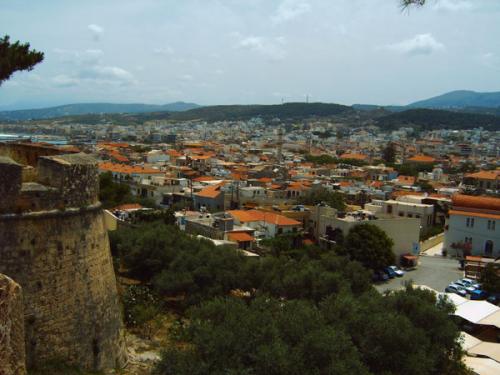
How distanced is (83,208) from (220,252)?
40.1 ft

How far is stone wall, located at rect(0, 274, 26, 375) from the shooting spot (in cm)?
384

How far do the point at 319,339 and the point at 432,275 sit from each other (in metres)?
24.4

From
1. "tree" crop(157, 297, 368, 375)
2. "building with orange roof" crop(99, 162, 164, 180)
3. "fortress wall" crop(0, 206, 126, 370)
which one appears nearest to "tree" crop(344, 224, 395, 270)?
"tree" crop(157, 297, 368, 375)

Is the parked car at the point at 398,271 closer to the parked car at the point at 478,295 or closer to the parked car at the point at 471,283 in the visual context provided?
the parked car at the point at 471,283

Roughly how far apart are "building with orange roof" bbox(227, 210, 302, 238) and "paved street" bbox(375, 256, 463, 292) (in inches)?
322

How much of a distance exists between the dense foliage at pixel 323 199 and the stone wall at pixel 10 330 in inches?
1625

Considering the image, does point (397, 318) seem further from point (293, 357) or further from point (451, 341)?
point (293, 357)

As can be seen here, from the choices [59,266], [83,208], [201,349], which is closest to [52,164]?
[83,208]

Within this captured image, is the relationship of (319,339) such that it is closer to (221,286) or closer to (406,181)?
(221,286)

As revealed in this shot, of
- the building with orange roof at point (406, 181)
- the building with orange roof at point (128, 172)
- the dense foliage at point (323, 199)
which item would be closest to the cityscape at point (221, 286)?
the dense foliage at point (323, 199)

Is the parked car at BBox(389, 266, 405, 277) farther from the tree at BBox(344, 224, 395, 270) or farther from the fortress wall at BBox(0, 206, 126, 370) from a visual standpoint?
the fortress wall at BBox(0, 206, 126, 370)

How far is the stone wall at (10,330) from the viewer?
12.6ft

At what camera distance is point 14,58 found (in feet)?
46.2

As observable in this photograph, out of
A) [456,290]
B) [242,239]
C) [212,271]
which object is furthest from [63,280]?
[456,290]
